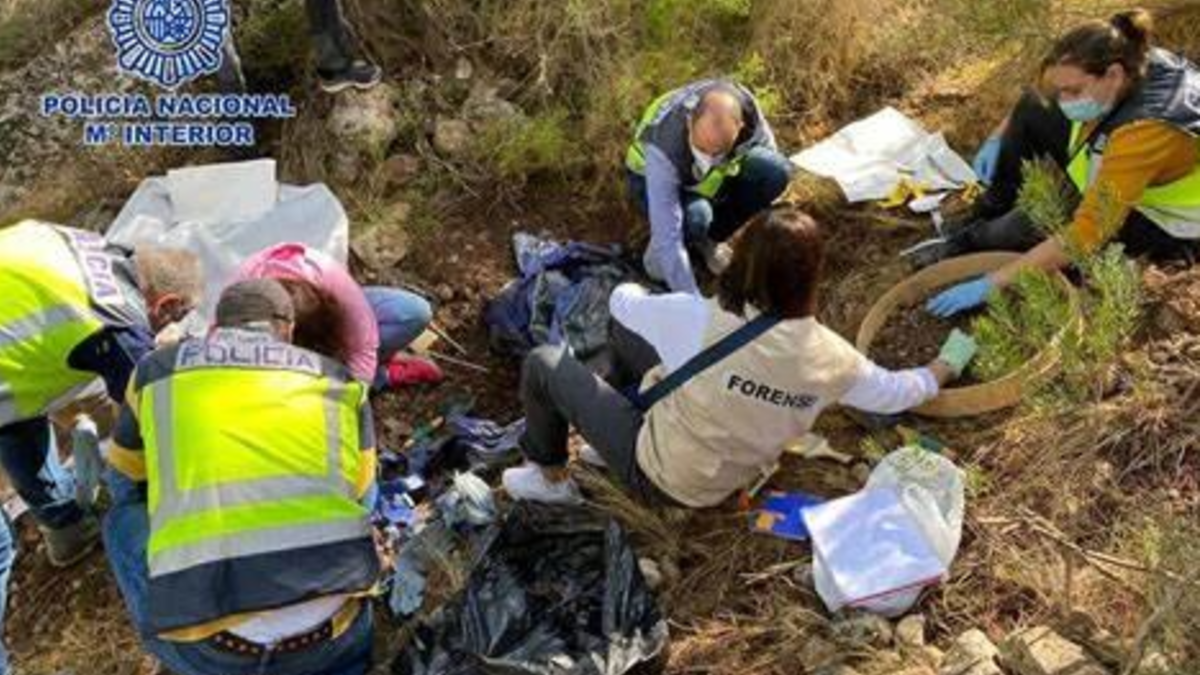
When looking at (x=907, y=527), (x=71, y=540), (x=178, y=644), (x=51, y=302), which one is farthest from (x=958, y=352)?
(x=71, y=540)

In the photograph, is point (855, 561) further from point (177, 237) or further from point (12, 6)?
point (12, 6)

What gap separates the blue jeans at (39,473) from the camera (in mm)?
3139

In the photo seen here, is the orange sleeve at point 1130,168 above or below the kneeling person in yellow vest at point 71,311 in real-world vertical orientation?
above

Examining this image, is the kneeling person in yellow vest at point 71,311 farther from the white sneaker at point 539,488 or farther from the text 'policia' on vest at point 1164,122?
the text 'policia' on vest at point 1164,122

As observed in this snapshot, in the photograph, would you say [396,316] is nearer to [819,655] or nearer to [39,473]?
[39,473]

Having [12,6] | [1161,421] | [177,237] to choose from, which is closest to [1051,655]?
[1161,421]

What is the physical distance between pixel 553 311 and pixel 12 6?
2.59 metres

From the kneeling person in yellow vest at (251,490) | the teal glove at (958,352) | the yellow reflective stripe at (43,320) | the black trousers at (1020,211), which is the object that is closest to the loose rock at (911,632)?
the teal glove at (958,352)

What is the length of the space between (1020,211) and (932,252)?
292mm

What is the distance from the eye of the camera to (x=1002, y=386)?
9.15 feet

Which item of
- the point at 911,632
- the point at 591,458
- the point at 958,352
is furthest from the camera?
the point at 591,458

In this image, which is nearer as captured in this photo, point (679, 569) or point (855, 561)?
point (855, 561)

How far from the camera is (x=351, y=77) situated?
4098mm

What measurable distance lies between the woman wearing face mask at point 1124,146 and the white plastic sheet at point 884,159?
0.59 metres
